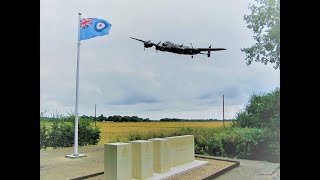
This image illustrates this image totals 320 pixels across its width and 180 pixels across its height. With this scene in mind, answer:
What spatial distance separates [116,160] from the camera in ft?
10.3

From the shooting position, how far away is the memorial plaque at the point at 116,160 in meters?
3.12

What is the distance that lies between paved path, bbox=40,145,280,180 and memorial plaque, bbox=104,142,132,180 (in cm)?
49

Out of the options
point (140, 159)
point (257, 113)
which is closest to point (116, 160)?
point (140, 159)

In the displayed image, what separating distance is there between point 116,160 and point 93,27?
151 centimetres

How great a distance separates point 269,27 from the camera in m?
2.25

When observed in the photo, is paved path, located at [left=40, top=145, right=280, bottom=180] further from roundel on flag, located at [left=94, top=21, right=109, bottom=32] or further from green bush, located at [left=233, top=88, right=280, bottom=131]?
roundel on flag, located at [left=94, top=21, right=109, bottom=32]

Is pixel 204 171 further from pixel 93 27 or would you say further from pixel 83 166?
pixel 93 27

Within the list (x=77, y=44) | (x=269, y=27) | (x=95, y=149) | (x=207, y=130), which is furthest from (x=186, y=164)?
(x=269, y=27)

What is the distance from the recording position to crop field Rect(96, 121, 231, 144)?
368 cm

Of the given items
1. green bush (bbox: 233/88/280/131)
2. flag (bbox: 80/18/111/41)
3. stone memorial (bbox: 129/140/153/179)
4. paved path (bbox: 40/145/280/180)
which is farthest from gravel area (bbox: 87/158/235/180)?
flag (bbox: 80/18/111/41)
